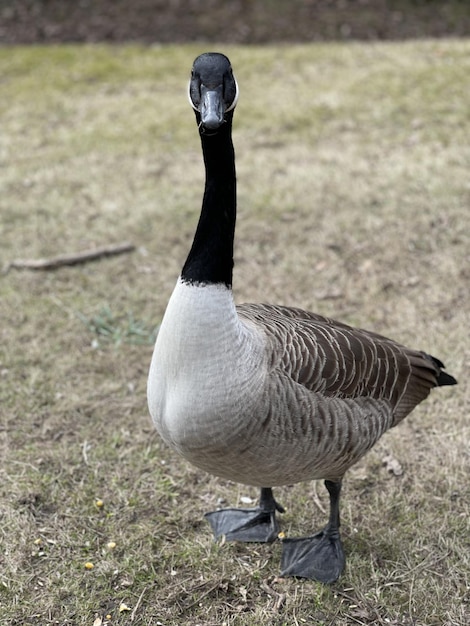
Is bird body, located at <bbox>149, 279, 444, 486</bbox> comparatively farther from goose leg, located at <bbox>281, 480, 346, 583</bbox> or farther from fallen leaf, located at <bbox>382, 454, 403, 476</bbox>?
fallen leaf, located at <bbox>382, 454, 403, 476</bbox>

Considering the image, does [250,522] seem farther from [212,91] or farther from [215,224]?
[212,91]

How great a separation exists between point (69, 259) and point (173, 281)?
933 millimetres

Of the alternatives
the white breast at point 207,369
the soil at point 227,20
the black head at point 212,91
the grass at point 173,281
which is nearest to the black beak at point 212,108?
the black head at point 212,91

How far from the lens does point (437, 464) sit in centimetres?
390

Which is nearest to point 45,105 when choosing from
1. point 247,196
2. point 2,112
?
point 2,112

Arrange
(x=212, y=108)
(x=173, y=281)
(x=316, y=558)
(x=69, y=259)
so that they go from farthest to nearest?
(x=69, y=259), (x=173, y=281), (x=316, y=558), (x=212, y=108)

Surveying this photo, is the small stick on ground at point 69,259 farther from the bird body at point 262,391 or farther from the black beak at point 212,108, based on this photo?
the black beak at point 212,108

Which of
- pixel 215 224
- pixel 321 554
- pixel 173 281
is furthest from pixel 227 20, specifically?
pixel 321 554

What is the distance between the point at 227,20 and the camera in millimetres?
11508

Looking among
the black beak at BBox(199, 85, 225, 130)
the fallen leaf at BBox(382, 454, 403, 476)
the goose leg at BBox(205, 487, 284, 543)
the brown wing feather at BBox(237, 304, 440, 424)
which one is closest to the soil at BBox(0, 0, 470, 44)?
the fallen leaf at BBox(382, 454, 403, 476)

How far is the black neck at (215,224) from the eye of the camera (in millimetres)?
2691

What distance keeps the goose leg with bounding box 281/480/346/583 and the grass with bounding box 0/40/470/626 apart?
6 centimetres

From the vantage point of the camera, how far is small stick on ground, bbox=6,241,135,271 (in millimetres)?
5883

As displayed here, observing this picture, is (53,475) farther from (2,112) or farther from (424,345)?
(2,112)
